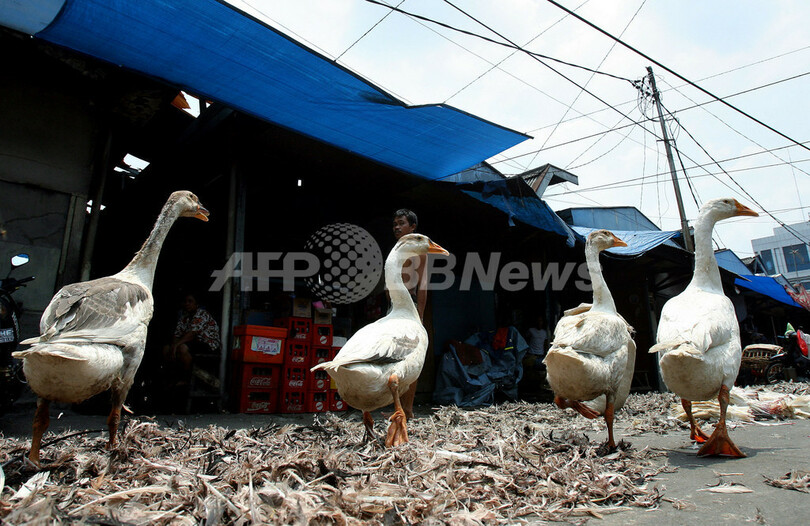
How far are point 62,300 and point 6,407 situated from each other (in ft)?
6.96

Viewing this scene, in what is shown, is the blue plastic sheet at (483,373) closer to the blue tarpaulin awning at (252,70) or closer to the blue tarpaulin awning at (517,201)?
the blue tarpaulin awning at (517,201)

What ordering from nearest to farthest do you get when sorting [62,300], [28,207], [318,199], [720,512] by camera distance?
[720,512], [62,300], [28,207], [318,199]

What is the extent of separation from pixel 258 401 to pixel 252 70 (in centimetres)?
390

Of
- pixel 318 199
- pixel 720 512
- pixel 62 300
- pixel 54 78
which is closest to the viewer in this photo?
pixel 720 512

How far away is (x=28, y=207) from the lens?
5.14 m

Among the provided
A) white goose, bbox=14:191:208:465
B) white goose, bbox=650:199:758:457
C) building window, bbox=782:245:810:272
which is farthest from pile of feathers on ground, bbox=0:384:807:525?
building window, bbox=782:245:810:272

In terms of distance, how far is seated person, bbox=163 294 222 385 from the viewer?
5855 mm

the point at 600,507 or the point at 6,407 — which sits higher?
the point at 6,407

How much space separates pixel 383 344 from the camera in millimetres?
2992

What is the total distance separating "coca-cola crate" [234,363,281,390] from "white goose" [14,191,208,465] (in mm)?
2779

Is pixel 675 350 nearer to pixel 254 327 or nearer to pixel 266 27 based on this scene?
pixel 266 27

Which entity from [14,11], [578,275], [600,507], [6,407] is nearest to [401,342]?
[600,507]

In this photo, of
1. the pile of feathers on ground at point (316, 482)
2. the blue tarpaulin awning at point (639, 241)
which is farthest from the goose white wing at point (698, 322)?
the blue tarpaulin awning at point (639, 241)

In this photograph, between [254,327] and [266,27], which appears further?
[254,327]
